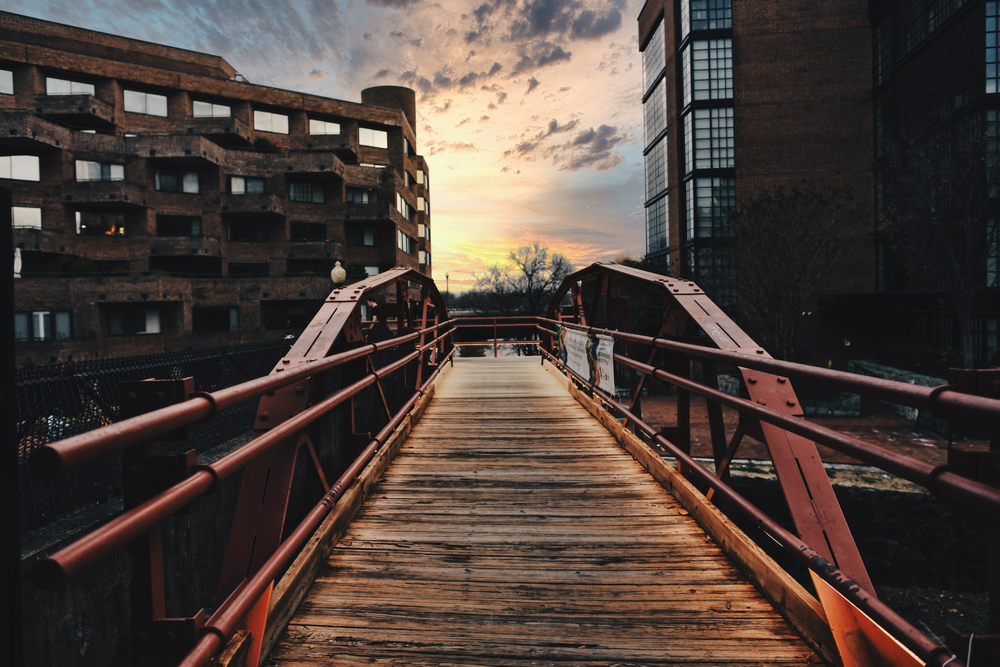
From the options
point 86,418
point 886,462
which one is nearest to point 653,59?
point 86,418

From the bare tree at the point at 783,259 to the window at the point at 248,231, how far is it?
29.6m

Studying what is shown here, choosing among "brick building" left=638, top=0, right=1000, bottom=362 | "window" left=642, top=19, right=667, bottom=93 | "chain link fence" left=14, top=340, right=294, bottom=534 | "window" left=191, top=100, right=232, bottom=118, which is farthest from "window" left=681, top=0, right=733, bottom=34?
"window" left=191, top=100, right=232, bottom=118

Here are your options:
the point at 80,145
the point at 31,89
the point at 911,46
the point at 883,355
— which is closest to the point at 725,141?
the point at 911,46

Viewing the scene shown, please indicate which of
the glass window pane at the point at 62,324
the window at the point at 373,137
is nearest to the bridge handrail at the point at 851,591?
the glass window pane at the point at 62,324

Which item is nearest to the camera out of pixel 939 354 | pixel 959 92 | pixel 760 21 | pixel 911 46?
pixel 939 354

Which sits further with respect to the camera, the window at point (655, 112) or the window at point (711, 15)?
the window at point (655, 112)

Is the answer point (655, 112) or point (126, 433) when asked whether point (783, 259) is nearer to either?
point (655, 112)

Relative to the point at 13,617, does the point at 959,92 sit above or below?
above

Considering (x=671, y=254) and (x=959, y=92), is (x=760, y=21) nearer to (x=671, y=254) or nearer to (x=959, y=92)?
(x=959, y=92)

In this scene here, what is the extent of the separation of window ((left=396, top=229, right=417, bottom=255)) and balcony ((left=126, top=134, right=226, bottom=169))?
12.9 metres

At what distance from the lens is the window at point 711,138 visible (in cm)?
2688

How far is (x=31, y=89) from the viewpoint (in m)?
29.5

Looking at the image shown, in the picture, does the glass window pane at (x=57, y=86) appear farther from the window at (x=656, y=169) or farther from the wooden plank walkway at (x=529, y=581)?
the wooden plank walkway at (x=529, y=581)

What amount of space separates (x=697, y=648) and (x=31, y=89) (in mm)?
42867
